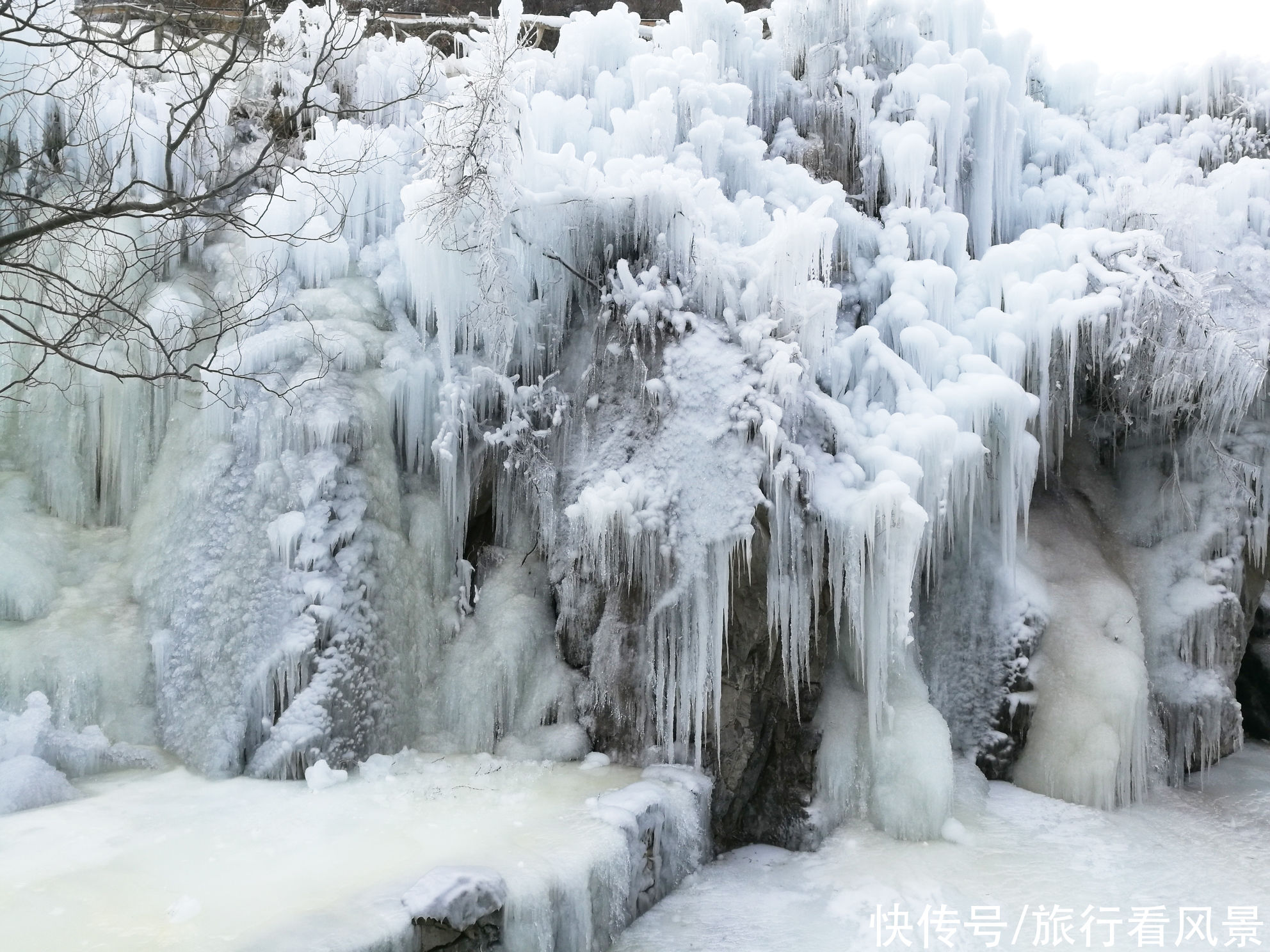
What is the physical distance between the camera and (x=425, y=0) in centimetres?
1184

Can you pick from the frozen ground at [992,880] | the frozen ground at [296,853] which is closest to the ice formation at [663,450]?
the frozen ground at [992,880]

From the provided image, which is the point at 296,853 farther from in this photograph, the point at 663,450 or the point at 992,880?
the point at 992,880

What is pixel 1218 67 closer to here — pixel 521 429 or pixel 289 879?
pixel 521 429

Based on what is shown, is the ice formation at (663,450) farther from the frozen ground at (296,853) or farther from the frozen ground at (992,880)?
the frozen ground at (296,853)

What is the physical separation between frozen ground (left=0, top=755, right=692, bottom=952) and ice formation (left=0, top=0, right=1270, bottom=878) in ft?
1.40

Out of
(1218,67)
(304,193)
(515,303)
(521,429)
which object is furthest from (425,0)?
(1218,67)

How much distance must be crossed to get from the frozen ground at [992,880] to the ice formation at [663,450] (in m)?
0.31

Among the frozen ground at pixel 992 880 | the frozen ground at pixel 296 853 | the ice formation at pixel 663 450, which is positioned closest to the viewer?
the frozen ground at pixel 296 853

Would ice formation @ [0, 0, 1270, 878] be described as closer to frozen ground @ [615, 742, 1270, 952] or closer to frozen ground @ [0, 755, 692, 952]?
frozen ground @ [615, 742, 1270, 952]

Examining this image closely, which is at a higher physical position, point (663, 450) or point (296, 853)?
point (663, 450)

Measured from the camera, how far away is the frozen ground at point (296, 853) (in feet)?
12.2

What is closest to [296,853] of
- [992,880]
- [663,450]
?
[663,450]

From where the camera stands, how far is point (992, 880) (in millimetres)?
5285

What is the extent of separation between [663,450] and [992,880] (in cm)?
304
